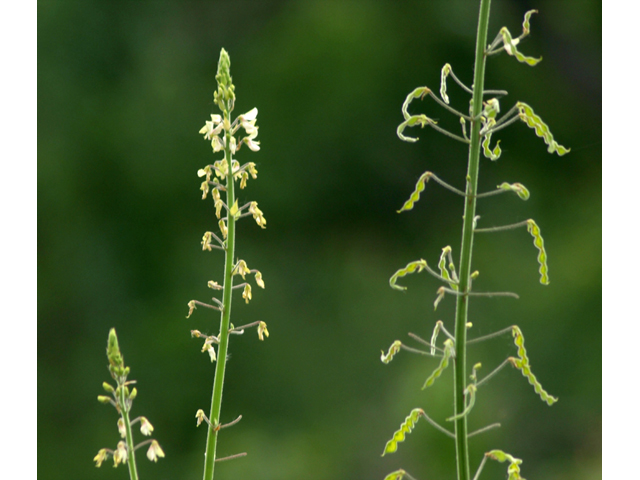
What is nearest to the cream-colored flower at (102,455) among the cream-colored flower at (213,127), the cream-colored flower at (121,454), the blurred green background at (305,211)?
the cream-colored flower at (121,454)

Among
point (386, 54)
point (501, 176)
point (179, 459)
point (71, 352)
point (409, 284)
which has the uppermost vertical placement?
point (386, 54)

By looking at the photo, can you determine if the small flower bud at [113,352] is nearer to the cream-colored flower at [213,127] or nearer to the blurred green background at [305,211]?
the cream-colored flower at [213,127]

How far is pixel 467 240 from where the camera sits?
0.45 meters

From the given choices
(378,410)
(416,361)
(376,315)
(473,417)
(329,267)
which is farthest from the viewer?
(329,267)

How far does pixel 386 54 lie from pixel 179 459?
1.15m

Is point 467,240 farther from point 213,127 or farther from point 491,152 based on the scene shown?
point 213,127

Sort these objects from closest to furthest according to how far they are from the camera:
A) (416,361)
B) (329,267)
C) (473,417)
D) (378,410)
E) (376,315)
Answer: (473,417)
(416,361)
(378,410)
(376,315)
(329,267)

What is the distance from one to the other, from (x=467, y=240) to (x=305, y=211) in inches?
56.1

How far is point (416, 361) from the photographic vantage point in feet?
4.97

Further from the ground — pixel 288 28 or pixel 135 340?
pixel 288 28

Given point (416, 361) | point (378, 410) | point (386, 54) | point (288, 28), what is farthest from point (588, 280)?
point (288, 28)

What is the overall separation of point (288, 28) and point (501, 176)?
707 millimetres

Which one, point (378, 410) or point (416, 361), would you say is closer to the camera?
point (416, 361)

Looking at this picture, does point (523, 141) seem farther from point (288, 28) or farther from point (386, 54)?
point (288, 28)
